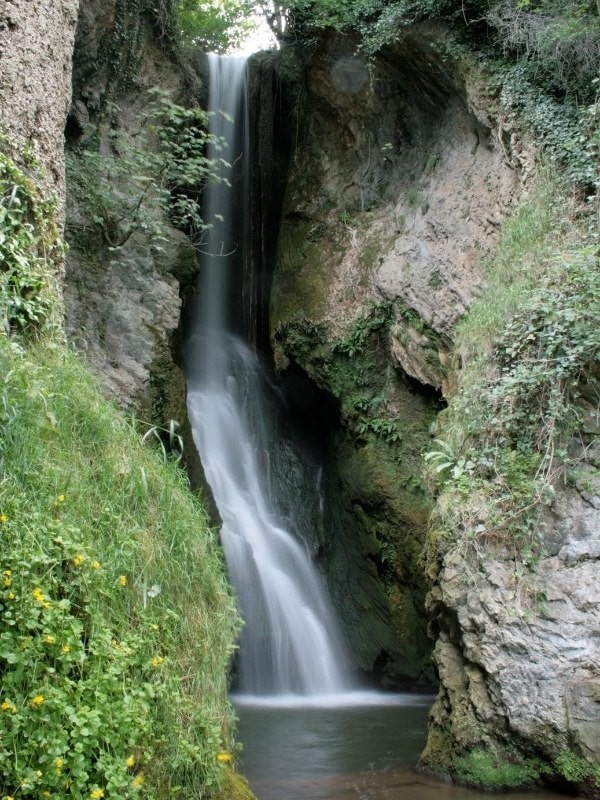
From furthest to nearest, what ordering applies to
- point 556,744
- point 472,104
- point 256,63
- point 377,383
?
point 256,63, point 377,383, point 472,104, point 556,744

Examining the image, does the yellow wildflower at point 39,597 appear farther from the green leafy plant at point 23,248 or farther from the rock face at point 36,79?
the rock face at point 36,79

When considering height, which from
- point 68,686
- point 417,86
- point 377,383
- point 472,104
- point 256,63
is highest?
point 256,63

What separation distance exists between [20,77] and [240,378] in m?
7.38

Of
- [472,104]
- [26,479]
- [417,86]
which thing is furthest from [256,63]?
[26,479]

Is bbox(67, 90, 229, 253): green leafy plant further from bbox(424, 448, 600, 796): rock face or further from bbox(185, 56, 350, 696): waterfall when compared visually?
bbox(424, 448, 600, 796): rock face

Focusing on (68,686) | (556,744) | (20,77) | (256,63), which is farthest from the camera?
(256,63)

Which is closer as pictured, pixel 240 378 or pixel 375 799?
pixel 375 799

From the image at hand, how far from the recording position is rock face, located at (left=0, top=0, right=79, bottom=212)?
6379 millimetres

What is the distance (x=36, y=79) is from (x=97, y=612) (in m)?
4.87

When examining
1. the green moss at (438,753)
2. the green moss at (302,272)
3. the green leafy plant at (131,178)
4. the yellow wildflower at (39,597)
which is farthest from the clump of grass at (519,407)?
the green moss at (302,272)

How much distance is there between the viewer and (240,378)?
13.4 metres

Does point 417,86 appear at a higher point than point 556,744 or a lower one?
higher

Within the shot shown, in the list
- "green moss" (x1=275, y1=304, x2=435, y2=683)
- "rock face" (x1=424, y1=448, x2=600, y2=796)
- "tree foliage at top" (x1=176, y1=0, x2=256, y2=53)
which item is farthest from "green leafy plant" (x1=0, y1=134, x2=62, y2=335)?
"tree foliage at top" (x1=176, y1=0, x2=256, y2=53)

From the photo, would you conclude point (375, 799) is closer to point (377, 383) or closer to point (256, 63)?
point (377, 383)
